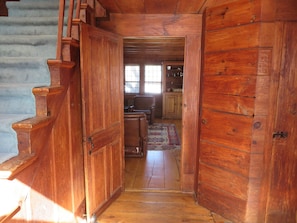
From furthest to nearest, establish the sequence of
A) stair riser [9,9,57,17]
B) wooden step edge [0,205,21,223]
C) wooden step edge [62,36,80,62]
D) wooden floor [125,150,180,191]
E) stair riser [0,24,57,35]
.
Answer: wooden floor [125,150,180,191] → stair riser [9,9,57,17] → stair riser [0,24,57,35] → wooden step edge [62,36,80,62] → wooden step edge [0,205,21,223]

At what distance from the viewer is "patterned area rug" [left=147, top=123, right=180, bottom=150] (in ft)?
15.7

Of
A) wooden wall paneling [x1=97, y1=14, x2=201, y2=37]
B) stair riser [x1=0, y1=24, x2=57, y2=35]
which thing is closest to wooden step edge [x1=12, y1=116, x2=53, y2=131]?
stair riser [x1=0, y1=24, x2=57, y2=35]

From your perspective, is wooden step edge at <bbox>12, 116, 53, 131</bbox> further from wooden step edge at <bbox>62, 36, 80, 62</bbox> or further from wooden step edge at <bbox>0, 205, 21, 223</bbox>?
wooden step edge at <bbox>62, 36, 80, 62</bbox>

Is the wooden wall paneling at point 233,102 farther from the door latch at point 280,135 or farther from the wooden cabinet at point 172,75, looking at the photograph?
the wooden cabinet at point 172,75

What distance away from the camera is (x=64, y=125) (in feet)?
6.07

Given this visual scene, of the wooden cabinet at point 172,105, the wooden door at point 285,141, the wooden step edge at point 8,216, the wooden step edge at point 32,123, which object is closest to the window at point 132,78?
the wooden cabinet at point 172,105

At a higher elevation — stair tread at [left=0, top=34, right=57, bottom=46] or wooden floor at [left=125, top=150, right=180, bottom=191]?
stair tread at [left=0, top=34, right=57, bottom=46]

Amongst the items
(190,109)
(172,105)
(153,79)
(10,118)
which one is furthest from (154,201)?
(153,79)

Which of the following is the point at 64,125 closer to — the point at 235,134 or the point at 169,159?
the point at 235,134

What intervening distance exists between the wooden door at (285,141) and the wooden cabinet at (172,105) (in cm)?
591

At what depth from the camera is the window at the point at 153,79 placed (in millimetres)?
8250

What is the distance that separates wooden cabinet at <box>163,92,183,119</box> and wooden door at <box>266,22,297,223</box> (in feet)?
19.4

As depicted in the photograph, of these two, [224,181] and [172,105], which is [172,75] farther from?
[224,181]

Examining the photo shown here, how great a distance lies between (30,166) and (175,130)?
509cm
